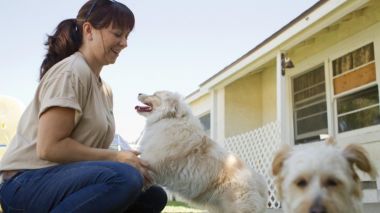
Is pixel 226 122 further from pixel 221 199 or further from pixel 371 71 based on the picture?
pixel 221 199

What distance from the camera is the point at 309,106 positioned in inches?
348

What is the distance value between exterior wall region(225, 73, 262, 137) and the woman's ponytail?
864 cm

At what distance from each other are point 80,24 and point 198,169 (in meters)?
2.15

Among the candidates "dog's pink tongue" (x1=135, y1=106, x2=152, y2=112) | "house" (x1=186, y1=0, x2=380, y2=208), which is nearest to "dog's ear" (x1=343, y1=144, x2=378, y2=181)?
"house" (x1=186, y1=0, x2=380, y2=208)

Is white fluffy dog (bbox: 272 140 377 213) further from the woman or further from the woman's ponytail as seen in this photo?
the woman's ponytail

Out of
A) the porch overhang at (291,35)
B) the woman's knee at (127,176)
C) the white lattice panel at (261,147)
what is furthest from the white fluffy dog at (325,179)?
the white lattice panel at (261,147)

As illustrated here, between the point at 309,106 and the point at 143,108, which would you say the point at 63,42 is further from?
the point at 309,106

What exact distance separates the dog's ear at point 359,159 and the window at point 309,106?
5822 mm

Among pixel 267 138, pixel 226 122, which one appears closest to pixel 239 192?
pixel 267 138

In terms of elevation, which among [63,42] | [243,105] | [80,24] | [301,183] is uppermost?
[243,105]

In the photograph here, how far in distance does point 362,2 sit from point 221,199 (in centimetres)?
354

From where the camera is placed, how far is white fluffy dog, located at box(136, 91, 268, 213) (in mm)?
4363

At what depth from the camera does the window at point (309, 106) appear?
8.44 meters

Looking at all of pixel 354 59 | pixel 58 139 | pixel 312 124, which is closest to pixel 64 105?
pixel 58 139
